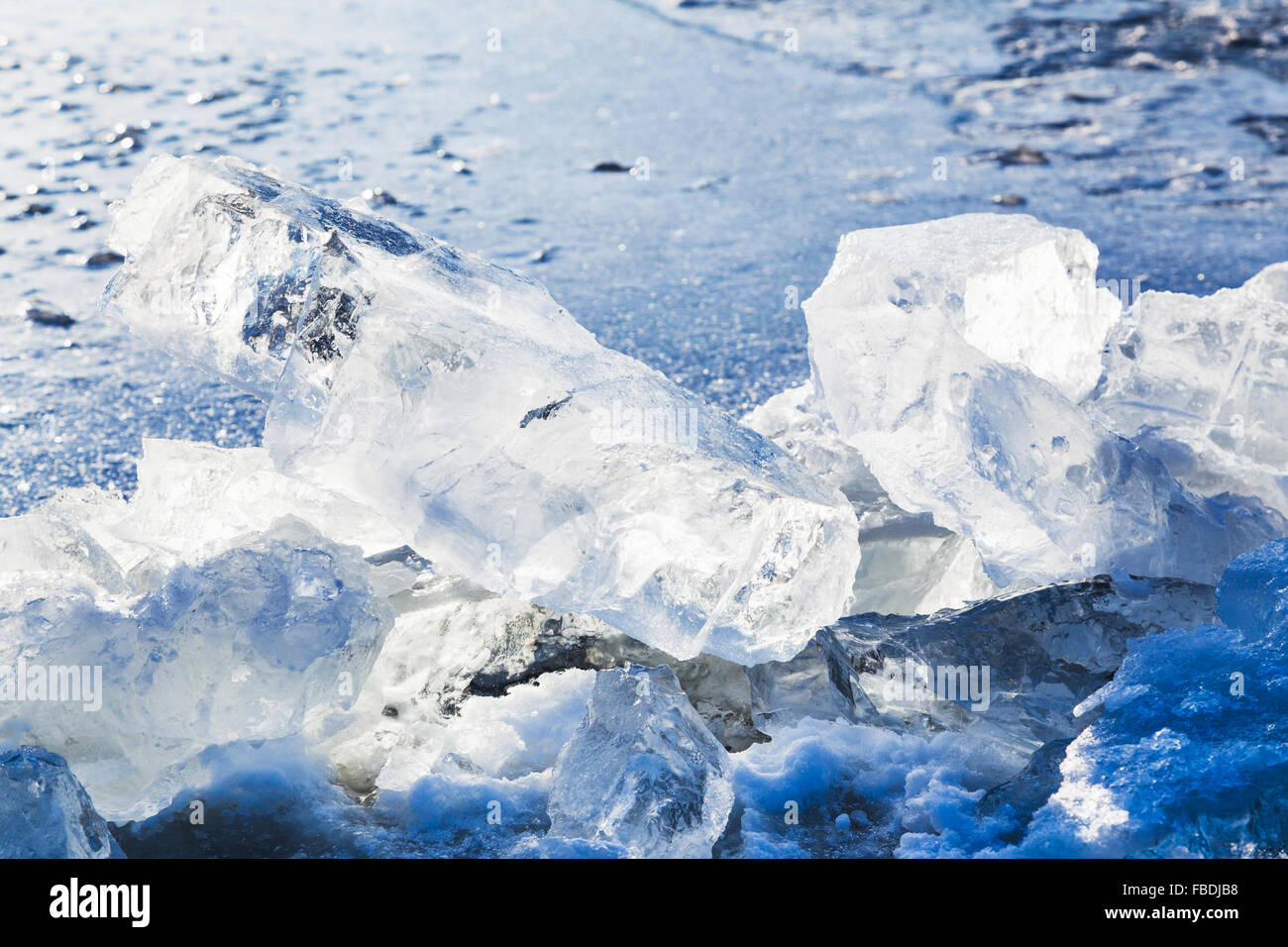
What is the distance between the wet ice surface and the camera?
3.37 metres

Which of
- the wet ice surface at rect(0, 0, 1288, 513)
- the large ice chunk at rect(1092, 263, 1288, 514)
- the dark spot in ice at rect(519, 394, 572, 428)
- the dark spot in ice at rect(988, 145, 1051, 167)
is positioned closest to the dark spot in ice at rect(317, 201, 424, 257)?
the dark spot in ice at rect(519, 394, 572, 428)

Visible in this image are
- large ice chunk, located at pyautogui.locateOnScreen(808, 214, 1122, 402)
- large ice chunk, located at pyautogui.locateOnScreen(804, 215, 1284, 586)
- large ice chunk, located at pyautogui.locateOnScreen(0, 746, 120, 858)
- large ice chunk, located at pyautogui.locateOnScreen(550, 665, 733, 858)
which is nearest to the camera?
large ice chunk, located at pyautogui.locateOnScreen(0, 746, 120, 858)

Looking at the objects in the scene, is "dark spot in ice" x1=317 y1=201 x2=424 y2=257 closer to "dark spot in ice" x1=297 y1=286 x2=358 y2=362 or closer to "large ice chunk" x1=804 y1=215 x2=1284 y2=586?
"dark spot in ice" x1=297 y1=286 x2=358 y2=362

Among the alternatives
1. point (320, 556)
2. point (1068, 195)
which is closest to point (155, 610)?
point (320, 556)

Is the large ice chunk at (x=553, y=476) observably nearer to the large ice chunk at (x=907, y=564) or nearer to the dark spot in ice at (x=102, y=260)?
the large ice chunk at (x=907, y=564)

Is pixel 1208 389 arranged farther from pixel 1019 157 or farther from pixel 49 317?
pixel 49 317

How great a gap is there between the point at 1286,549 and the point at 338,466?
145 cm

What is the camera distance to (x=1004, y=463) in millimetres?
2016

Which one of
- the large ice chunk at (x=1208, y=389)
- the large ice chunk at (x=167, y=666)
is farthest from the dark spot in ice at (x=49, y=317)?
the large ice chunk at (x=1208, y=389)

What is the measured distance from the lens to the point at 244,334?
2.02m

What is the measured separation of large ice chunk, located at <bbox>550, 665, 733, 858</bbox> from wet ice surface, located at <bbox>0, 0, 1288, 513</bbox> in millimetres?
1372

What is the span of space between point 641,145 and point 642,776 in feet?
11.2

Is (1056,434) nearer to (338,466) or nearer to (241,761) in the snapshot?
(338,466)

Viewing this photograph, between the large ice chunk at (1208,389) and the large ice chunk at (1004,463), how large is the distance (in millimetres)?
139
